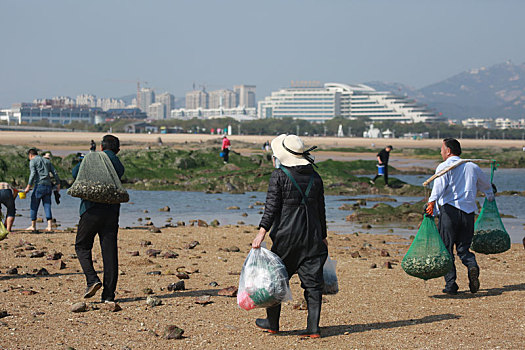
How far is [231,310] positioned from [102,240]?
5.29 ft

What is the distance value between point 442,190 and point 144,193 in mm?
18177

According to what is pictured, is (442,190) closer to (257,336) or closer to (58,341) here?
(257,336)

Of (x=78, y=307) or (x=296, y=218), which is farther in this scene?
(x=78, y=307)

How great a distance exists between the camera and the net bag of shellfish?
25.2 ft

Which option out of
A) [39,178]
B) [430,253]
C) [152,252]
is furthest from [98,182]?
[39,178]

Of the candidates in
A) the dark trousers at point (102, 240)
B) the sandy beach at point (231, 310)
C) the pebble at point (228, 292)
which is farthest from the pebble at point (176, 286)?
the dark trousers at point (102, 240)

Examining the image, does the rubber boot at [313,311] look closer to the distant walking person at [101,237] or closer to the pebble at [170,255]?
the distant walking person at [101,237]

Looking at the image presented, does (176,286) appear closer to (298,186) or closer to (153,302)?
(153,302)

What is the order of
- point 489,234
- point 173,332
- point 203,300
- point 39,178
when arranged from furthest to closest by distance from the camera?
point 39,178, point 489,234, point 203,300, point 173,332

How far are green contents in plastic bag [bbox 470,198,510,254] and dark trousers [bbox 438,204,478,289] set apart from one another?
77 cm

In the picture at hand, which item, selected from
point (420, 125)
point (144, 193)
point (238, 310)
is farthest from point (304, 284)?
point (420, 125)

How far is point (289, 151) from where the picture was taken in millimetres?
6555

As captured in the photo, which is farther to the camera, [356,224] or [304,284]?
[356,224]

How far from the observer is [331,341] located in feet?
21.7
